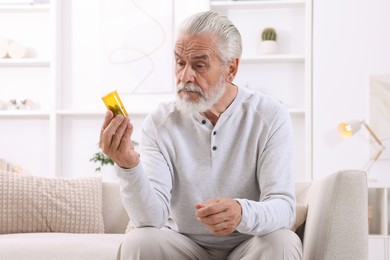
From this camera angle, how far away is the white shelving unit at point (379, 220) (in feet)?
16.1

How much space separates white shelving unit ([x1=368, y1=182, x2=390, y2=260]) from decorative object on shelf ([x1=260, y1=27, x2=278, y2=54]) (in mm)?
1220

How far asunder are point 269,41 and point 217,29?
10.3ft

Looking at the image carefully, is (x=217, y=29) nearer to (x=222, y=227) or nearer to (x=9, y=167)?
(x=222, y=227)

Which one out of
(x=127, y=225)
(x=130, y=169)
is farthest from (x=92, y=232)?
(x=130, y=169)

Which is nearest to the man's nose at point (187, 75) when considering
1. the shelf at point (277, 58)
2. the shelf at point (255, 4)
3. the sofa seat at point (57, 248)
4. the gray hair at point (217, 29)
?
the gray hair at point (217, 29)

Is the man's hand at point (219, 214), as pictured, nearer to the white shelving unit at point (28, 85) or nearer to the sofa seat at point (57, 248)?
the sofa seat at point (57, 248)

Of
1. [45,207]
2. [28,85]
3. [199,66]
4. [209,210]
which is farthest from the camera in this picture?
[28,85]

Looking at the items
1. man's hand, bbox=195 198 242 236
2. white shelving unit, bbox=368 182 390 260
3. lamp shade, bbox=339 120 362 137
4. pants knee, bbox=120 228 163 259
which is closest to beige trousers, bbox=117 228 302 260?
pants knee, bbox=120 228 163 259

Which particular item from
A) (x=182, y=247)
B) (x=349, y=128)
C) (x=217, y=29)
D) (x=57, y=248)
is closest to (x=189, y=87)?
(x=217, y=29)

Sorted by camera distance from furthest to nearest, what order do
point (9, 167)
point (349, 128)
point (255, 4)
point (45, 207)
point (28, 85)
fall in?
point (28, 85) → point (9, 167) → point (255, 4) → point (349, 128) → point (45, 207)

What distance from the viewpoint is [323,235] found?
2293mm

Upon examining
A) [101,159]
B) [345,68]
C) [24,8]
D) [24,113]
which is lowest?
[101,159]

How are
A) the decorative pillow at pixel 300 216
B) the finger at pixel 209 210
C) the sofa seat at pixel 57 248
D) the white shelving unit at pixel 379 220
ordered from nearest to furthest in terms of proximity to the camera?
the finger at pixel 209 210, the decorative pillow at pixel 300 216, the sofa seat at pixel 57 248, the white shelving unit at pixel 379 220

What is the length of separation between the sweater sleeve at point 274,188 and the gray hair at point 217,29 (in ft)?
0.89
